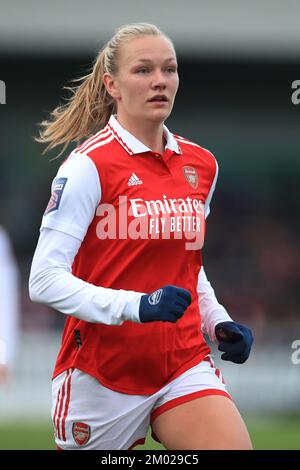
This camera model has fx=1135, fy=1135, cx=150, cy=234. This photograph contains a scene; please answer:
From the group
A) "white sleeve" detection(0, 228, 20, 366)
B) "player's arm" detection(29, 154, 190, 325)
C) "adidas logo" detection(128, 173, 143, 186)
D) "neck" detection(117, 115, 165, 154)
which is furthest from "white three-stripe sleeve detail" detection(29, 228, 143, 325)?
"white sleeve" detection(0, 228, 20, 366)

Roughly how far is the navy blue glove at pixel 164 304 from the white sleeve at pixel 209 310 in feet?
2.22

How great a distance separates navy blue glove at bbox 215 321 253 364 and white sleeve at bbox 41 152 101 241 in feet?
2.49

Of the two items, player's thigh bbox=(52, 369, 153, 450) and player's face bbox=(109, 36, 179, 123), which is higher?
player's face bbox=(109, 36, 179, 123)

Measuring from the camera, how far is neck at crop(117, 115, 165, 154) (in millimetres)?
4871

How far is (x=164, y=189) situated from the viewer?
4750mm

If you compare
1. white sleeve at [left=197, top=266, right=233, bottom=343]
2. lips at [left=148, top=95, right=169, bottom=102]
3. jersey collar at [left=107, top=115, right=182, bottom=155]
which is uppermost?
lips at [left=148, top=95, right=169, bottom=102]

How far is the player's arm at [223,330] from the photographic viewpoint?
4.74m

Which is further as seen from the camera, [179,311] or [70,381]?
[70,381]

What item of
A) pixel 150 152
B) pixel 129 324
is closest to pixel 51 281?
pixel 129 324

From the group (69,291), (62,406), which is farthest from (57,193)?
(62,406)

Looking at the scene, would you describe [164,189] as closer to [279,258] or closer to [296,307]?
[296,307]

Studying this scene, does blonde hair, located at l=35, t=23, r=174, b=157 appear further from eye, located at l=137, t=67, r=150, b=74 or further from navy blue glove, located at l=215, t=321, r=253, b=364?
navy blue glove, located at l=215, t=321, r=253, b=364

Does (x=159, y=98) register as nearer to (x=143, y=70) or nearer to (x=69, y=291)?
(x=143, y=70)

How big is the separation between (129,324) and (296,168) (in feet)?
51.9
